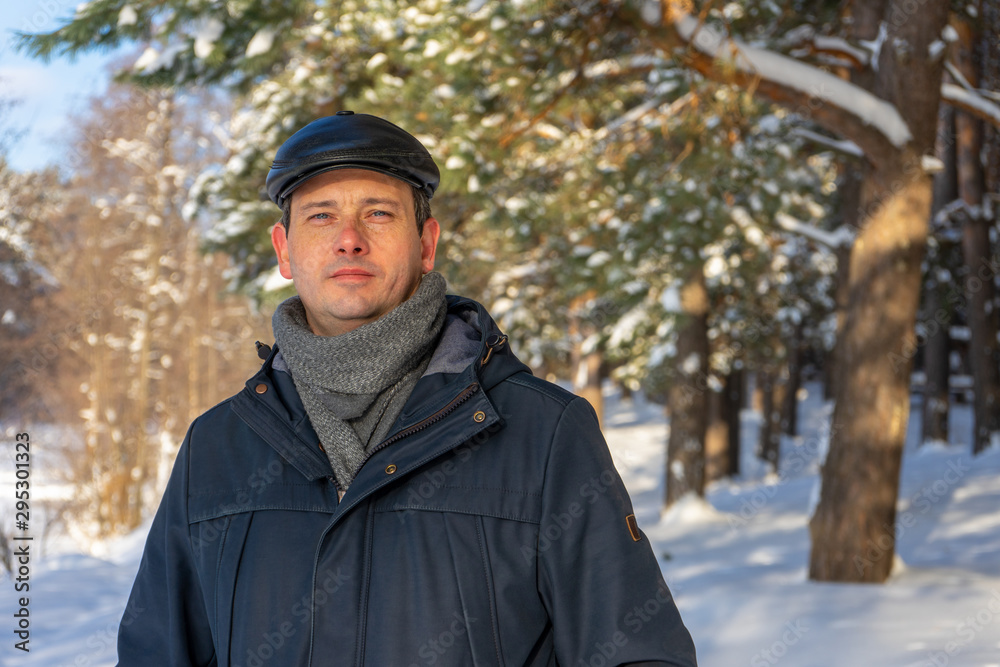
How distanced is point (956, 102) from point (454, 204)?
5421mm

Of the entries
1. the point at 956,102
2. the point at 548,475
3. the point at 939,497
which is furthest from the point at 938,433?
the point at 548,475

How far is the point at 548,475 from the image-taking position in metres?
1.87

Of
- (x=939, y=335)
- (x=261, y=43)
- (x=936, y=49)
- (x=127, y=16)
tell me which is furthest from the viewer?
(x=939, y=335)

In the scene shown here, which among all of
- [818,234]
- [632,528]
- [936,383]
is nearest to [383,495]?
[632,528]

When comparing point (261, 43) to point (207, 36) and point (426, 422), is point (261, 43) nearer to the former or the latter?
point (207, 36)

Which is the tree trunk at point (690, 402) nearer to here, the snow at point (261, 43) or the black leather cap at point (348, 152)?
the snow at point (261, 43)

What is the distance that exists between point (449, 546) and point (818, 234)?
1096cm

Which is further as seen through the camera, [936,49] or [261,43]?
[936,49]

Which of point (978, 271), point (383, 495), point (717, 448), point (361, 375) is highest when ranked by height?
point (978, 271)

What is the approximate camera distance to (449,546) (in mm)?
1861

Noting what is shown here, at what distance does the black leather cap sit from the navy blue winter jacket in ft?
1.48

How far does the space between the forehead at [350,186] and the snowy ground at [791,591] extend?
4.81m

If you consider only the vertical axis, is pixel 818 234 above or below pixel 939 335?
above

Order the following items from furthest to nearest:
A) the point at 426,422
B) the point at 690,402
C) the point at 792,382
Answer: the point at 792,382
the point at 690,402
the point at 426,422
